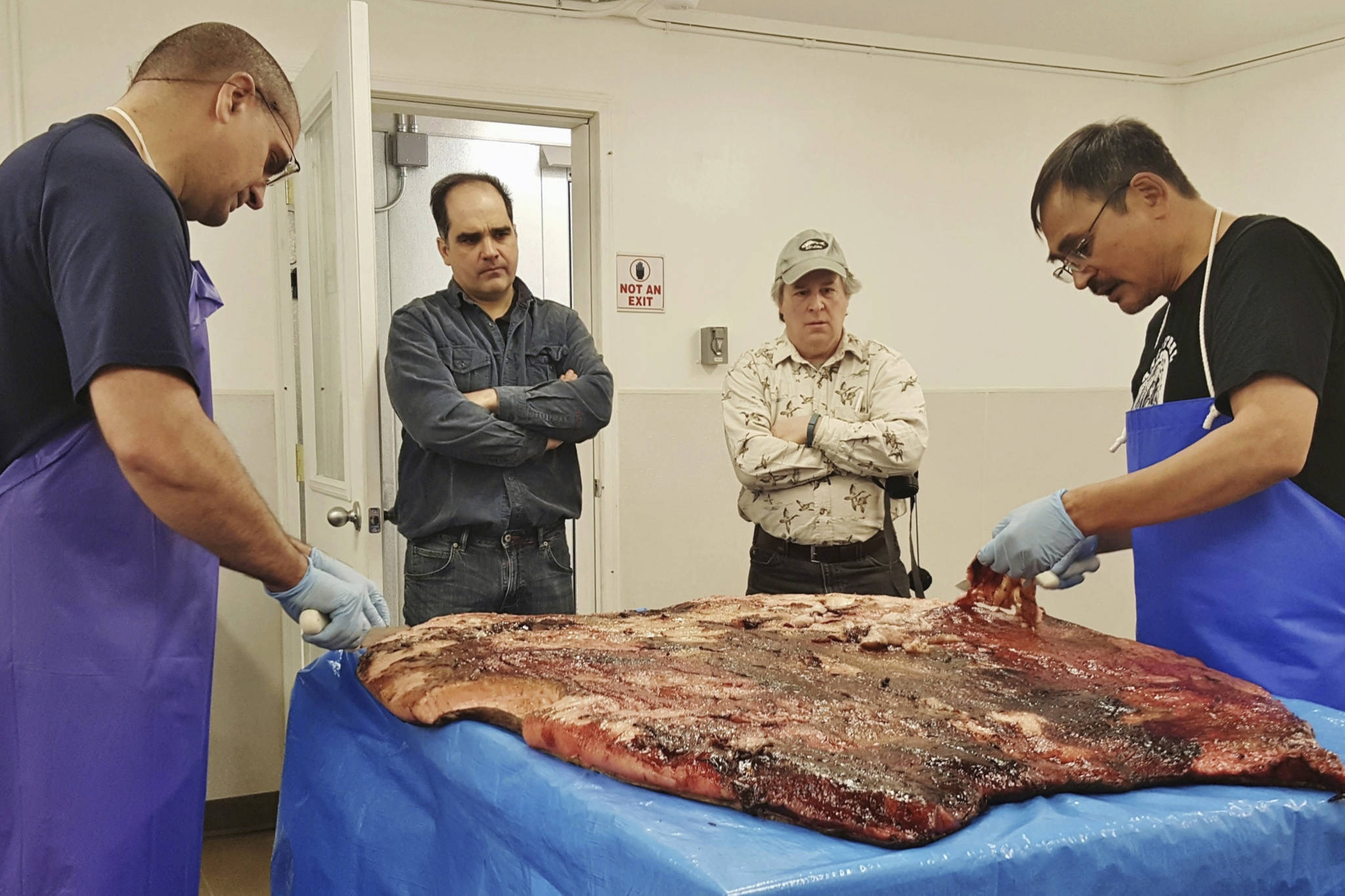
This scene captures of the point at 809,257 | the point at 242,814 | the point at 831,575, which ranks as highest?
the point at 809,257

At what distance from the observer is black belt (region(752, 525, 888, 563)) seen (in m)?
2.69

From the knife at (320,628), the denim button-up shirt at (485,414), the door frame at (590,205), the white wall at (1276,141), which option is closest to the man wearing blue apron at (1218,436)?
the knife at (320,628)

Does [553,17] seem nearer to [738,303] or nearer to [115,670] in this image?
[738,303]

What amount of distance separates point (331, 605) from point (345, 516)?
1044mm

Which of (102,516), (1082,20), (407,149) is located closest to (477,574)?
(102,516)

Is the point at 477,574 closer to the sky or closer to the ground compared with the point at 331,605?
closer to the ground

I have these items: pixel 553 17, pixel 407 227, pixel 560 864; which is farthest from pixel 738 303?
pixel 560 864

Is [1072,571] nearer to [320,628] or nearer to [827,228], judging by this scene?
[320,628]

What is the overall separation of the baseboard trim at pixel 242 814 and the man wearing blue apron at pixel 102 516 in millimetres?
2070

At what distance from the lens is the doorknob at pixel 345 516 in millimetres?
2516

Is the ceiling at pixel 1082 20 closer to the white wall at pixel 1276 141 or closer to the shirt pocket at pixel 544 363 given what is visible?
the white wall at pixel 1276 141

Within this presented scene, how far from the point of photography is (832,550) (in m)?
2.69

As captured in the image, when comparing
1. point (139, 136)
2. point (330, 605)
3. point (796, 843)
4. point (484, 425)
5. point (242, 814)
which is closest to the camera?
point (796, 843)

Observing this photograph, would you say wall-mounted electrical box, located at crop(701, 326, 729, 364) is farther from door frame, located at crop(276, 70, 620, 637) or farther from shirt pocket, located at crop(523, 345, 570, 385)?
shirt pocket, located at crop(523, 345, 570, 385)
